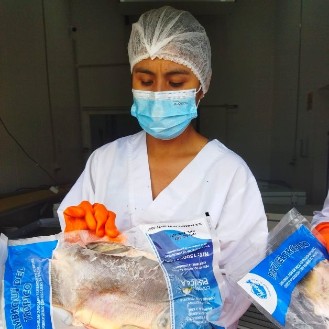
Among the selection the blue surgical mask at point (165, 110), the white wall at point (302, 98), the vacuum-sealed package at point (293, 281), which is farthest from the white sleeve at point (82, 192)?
the white wall at point (302, 98)

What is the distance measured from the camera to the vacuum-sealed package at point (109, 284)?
544 mm

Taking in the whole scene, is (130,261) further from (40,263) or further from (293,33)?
(293,33)

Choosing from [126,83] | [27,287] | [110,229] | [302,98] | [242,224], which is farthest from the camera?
[126,83]

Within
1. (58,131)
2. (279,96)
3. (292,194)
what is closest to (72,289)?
(292,194)

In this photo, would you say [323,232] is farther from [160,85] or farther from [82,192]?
[82,192]

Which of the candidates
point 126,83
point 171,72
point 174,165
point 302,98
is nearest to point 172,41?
point 171,72

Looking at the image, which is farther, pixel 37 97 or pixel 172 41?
pixel 37 97

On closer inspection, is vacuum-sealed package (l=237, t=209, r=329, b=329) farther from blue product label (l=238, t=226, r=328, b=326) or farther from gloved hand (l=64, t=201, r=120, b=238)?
gloved hand (l=64, t=201, r=120, b=238)

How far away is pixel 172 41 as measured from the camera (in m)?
0.88

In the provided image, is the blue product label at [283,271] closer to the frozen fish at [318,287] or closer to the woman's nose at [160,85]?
the frozen fish at [318,287]

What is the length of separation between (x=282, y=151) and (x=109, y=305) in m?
2.81

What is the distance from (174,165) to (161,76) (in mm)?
259

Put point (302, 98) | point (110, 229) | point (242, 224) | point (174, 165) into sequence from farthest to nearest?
point (302, 98) → point (174, 165) → point (242, 224) → point (110, 229)

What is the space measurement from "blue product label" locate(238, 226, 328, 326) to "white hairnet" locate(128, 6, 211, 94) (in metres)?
0.52
